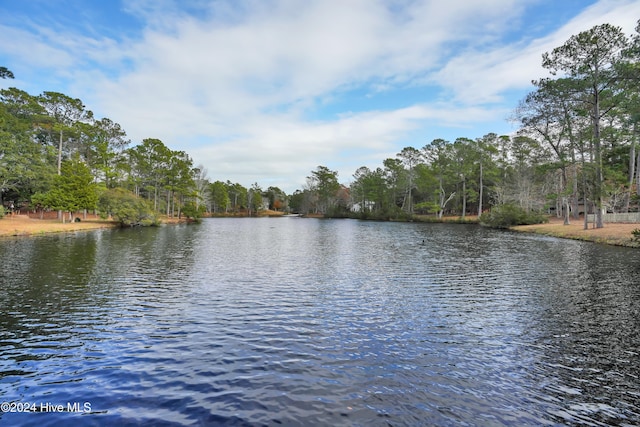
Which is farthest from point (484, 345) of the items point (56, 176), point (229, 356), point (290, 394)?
point (56, 176)

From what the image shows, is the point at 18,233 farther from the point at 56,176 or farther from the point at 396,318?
the point at 396,318

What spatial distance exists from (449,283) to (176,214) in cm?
7513

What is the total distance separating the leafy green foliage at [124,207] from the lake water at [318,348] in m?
33.8

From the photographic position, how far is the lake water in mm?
5648

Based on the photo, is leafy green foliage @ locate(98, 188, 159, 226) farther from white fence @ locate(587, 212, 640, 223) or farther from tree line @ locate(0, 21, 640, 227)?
white fence @ locate(587, 212, 640, 223)

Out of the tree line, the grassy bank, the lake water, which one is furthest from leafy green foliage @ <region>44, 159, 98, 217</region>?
the grassy bank

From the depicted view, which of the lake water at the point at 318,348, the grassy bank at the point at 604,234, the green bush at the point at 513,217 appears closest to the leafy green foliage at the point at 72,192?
the lake water at the point at 318,348

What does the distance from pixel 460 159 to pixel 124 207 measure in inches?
2533

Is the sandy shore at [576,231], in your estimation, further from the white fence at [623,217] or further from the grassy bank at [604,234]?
the white fence at [623,217]

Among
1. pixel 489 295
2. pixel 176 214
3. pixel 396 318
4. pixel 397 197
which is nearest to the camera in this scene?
pixel 396 318

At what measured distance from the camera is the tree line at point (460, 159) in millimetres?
31078

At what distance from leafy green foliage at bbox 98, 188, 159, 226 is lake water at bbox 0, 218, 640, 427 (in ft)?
111

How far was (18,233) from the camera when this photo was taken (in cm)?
3241

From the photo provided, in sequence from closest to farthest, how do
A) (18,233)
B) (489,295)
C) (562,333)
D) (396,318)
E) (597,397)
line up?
1. (597,397)
2. (562,333)
3. (396,318)
4. (489,295)
5. (18,233)
